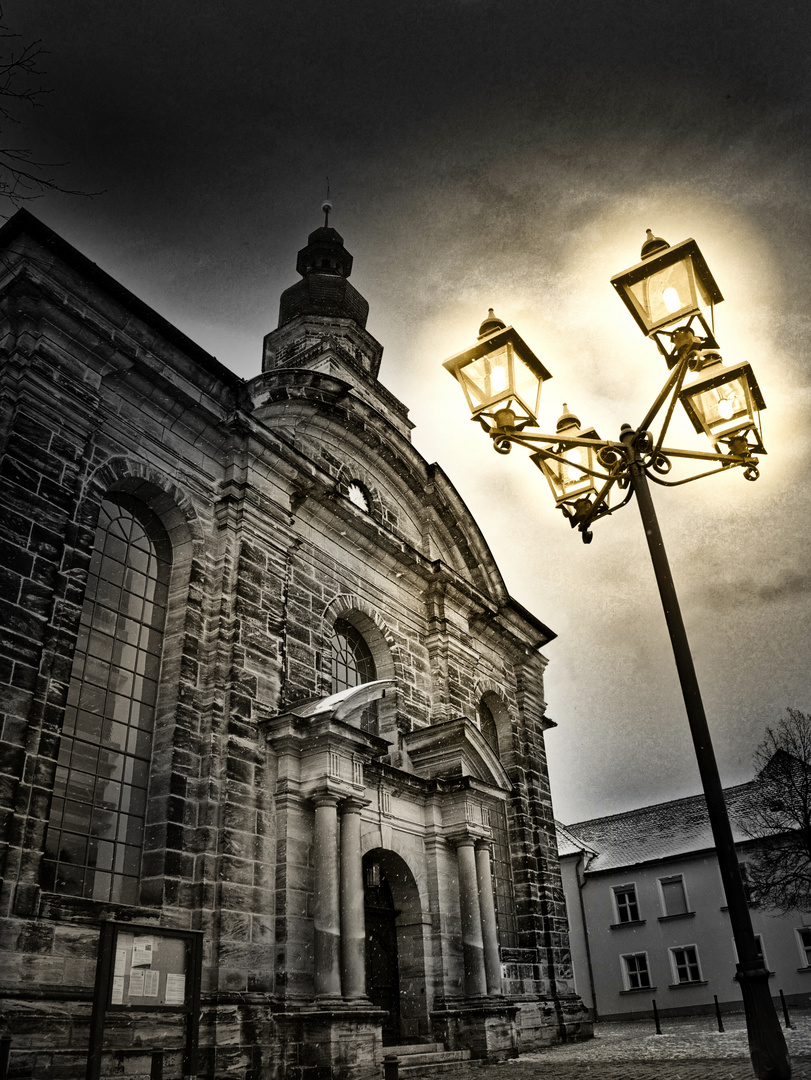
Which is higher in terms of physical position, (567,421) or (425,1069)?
(567,421)

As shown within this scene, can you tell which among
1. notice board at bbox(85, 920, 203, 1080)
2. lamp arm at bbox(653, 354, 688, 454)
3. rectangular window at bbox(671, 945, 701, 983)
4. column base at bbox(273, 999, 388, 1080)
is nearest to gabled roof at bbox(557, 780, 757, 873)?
rectangular window at bbox(671, 945, 701, 983)

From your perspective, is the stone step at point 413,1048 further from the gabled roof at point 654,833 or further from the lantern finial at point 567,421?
the gabled roof at point 654,833

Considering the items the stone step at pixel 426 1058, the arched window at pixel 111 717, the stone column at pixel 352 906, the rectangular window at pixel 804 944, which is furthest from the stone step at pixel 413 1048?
the rectangular window at pixel 804 944

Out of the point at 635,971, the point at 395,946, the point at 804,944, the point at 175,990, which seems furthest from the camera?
the point at 635,971

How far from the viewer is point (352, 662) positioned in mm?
14977

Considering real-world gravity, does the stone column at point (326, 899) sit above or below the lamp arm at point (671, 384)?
below

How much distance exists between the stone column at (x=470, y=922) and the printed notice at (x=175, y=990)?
7601 millimetres

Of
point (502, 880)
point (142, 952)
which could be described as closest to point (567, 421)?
point (142, 952)

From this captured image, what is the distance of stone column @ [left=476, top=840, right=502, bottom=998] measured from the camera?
13.3 m

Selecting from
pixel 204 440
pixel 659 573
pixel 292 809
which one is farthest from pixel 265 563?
pixel 659 573

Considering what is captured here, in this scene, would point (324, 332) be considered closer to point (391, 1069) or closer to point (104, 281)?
point (104, 281)

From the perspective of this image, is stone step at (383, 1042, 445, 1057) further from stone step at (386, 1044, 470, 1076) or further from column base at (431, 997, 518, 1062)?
column base at (431, 997, 518, 1062)

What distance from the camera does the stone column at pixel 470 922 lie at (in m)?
13.0

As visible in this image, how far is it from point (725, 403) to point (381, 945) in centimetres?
992
